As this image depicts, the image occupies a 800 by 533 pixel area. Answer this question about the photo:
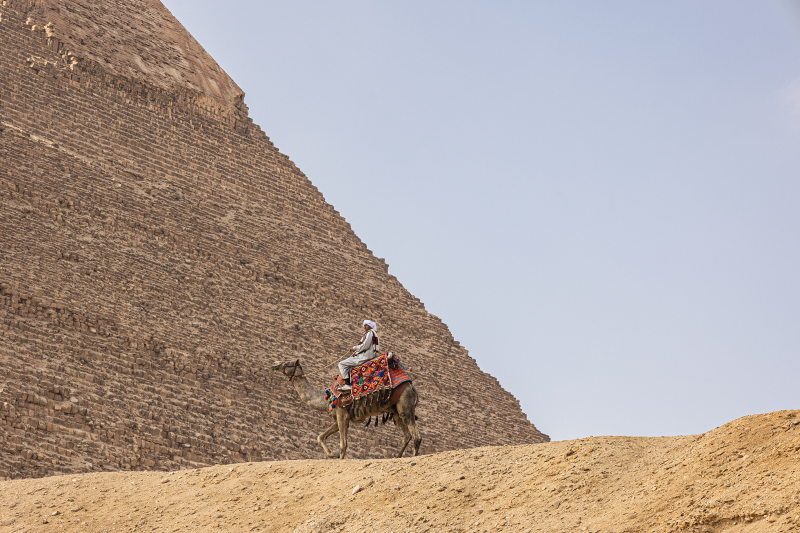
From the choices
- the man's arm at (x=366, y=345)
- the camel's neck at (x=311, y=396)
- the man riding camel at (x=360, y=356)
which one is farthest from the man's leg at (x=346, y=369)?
the camel's neck at (x=311, y=396)

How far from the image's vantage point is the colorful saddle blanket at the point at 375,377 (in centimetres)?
816

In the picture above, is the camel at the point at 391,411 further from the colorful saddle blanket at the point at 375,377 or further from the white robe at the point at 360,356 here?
the white robe at the point at 360,356

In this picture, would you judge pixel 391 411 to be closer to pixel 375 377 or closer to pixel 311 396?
pixel 375 377

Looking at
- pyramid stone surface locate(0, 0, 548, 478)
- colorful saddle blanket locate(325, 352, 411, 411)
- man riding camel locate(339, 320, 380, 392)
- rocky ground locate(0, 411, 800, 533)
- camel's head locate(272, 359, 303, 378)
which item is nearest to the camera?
rocky ground locate(0, 411, 800, 533)

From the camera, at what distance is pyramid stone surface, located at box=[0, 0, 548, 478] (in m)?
14.0

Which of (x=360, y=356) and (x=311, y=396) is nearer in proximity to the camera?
(x=360, y=356)

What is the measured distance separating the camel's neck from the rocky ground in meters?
1.71

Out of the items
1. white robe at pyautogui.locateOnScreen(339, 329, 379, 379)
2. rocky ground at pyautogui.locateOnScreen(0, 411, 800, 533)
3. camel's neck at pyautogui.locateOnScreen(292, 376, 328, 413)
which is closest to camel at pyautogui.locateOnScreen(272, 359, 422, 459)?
white robe at pyautogui.locateOnScreen(339, 329, 379, 379)

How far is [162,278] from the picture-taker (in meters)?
18.5

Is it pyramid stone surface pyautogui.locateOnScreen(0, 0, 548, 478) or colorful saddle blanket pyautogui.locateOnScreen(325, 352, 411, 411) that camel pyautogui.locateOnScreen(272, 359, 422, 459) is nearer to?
colorful saddle blanket pyautogui.locateOnScreen(325, 352, 411, 411)

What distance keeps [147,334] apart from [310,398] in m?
7.82

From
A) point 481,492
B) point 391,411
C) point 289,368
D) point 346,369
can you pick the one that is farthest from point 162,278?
point 481,492

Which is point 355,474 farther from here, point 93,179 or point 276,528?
point 93,179

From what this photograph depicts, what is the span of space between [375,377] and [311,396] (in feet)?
3.96
